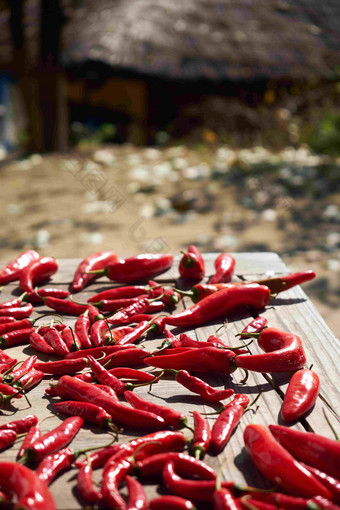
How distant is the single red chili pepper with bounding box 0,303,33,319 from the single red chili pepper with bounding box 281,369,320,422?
1.09 metres

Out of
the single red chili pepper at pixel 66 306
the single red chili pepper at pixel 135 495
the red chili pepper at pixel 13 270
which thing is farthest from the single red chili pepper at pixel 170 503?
the red chili pepper at pixel 13 270

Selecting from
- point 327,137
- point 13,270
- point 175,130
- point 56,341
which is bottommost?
point 175,130

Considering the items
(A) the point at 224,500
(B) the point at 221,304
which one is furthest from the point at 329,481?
(B) the point at 221,304

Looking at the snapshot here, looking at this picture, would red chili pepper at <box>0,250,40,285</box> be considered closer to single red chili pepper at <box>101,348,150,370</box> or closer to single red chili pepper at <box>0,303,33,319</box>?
single red chili pepper at <box>0,303,33,319</box>

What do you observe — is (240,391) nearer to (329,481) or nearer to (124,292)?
(329,481)

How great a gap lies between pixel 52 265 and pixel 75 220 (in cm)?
363

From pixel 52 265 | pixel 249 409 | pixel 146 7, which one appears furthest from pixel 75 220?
pixel 146 7

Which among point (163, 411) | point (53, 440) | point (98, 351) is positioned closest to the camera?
point (53, 440)

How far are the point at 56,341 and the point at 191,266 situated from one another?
2.67 ft

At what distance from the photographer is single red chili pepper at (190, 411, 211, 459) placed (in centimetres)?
142

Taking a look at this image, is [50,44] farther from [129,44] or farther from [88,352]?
[88,352]

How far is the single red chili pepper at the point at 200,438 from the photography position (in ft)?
4.65

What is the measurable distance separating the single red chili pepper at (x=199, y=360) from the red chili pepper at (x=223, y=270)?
0.73m

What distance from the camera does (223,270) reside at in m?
2.62
